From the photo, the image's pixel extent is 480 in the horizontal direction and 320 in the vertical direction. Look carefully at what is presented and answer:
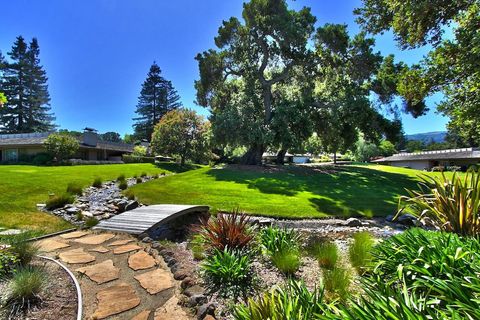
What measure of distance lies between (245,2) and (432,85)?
1737cm

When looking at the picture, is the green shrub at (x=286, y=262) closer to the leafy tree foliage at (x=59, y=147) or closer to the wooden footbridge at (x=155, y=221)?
the wooden footbridge at (x=155, y=221)

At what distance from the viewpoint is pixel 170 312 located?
351 cm

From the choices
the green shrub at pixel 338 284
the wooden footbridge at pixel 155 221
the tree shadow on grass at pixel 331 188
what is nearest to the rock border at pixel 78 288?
the wooden footbridge at pixel 155 221

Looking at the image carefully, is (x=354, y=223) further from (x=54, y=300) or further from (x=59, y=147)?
(x=59, y=147)

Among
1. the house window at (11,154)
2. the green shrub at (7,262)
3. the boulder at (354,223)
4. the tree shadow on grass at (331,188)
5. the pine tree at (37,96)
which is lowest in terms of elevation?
the boulder at (354,223)

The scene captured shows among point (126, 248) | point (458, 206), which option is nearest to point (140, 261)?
point (126, 248)

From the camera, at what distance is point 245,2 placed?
2192 centimetres

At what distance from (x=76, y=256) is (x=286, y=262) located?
3.66 meters

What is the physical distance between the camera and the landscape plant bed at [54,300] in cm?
322

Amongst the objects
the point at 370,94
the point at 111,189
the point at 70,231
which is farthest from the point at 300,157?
the point at 70,231

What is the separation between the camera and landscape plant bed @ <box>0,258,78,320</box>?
3.22 m

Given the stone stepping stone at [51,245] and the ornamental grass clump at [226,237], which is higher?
the ornamental grass clump at [226,237]

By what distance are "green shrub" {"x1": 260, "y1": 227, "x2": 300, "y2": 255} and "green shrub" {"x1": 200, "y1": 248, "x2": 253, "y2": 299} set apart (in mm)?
826

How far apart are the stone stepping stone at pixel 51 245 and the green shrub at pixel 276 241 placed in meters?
3.86
